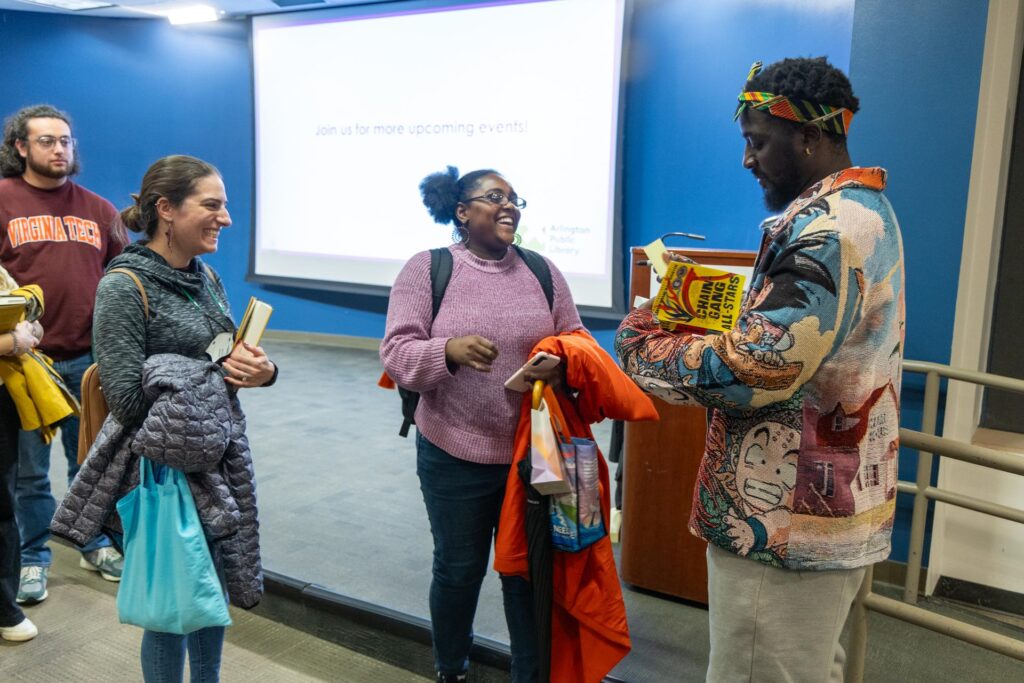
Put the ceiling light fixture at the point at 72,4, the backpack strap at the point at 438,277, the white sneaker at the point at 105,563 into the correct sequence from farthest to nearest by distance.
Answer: the ceiling light fixture at the point at 72,4, the white sneaker at the point at 105,563, the backpack strap at the point at 438,277

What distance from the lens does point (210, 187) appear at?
1938 millimetres

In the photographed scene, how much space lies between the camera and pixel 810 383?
130cm

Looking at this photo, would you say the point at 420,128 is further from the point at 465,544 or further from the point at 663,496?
the point at 465,544

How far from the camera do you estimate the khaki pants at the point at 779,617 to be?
4.42 ft

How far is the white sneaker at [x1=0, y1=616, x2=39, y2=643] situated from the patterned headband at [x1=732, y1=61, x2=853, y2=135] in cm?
285

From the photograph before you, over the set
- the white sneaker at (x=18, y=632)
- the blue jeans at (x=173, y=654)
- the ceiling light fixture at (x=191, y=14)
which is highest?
the ceiling light fixture at (x=191, y=14)

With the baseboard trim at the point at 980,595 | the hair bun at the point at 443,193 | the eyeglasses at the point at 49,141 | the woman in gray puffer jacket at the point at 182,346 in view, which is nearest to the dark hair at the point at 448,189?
the hair bun at the point at 443,193

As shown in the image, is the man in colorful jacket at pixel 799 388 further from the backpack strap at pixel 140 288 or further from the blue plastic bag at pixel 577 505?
the backpack strap at pixel 140 288

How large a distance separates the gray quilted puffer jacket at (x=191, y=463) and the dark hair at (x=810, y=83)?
1.32 m

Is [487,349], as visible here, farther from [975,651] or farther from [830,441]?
[975,651]

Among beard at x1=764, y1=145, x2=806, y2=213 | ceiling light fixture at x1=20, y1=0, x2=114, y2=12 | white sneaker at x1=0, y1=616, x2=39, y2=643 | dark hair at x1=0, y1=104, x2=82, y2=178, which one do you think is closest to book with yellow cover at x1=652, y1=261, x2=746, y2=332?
beard at x1=764, y1=145, x2=806, y2=213

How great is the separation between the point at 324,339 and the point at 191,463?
6443mm

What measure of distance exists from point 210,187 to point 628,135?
4.59 m

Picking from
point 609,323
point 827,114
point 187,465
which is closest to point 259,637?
point 187,465
